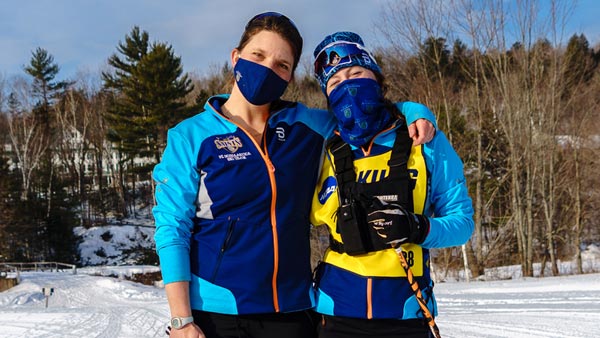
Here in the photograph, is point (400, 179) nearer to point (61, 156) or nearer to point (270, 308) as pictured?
point (270, 308)

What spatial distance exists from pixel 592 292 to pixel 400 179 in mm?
9427

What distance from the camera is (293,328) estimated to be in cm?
221

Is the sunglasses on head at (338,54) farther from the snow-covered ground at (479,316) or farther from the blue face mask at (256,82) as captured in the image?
the snow-covered ground at (479,316)

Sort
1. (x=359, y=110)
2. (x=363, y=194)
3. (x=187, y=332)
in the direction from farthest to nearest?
(x=359, y=110) → (x=363, y=194) → (x=187, y=332)

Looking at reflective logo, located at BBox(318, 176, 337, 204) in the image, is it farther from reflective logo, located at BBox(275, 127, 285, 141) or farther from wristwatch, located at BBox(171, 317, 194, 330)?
wristwatch, located at BBox(171, 317, 194, 330)

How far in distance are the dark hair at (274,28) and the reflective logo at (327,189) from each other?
2.18 ft

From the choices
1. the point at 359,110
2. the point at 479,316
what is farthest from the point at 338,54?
the point at 479,316

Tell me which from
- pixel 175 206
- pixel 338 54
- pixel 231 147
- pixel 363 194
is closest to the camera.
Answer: pixel 175 206

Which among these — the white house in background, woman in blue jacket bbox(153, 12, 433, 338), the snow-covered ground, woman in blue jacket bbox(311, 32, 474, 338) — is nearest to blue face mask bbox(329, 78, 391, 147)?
woman in blue jacket bbox(311, 32, 474, 338)

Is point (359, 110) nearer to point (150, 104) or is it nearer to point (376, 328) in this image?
point (376, 328)

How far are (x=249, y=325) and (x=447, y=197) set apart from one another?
110cm

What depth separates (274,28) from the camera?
7.50 ft

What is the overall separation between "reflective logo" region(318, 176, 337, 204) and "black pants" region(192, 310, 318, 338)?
574mm

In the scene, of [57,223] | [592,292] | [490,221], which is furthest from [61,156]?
[592,292]
